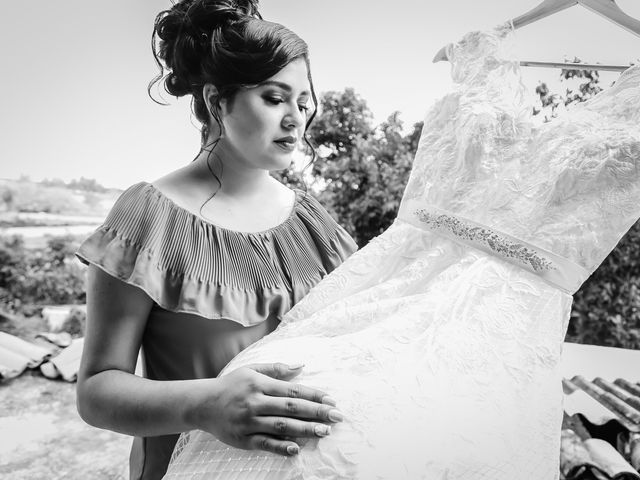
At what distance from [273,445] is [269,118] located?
0.52 meters

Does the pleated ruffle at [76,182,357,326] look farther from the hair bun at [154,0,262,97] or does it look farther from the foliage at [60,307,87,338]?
the foliage at [60,307,87,338]

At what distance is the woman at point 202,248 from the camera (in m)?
0.82

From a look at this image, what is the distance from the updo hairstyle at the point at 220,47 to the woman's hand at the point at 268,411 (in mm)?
483

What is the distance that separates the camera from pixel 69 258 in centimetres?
324

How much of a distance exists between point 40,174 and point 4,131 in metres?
0.28

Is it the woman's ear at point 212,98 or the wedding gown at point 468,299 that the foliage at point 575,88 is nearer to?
the wedding gown at point 468,299

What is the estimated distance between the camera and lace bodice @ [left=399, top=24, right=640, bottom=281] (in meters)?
0.80

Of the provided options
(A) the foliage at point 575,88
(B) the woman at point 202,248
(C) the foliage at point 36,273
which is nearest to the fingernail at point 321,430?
(B) the woman at point 202,248

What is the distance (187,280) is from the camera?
2.82ft

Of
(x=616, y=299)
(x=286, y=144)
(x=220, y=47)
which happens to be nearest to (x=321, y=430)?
(x=286, y=144)

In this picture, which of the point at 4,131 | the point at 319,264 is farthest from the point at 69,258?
the point at 319,264

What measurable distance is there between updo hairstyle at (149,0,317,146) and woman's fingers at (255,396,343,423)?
20.3 inches

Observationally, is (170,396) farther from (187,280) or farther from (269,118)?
(269,118)

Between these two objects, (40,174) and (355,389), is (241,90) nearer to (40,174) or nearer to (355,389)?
(355,389)
